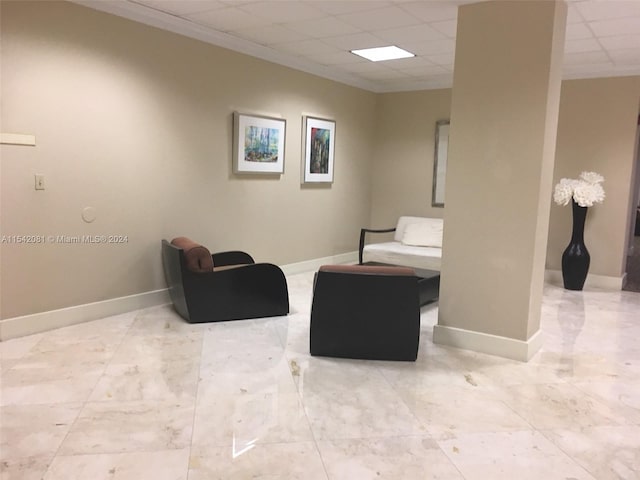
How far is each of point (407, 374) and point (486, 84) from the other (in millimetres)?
2189

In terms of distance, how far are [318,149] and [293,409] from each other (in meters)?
4.41

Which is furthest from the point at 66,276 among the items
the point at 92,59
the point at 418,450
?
the point at 418,450

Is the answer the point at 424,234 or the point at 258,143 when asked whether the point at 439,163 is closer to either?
the point at 424,234

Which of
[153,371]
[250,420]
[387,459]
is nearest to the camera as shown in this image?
[387,459]

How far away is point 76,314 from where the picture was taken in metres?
4.36

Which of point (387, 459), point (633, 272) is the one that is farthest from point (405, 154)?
point (387, 459)

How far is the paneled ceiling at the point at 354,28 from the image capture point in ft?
13.5

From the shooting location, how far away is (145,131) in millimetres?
4738

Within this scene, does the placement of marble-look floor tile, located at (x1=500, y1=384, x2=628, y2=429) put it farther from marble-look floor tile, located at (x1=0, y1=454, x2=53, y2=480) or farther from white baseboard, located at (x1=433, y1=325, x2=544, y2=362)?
marble-look floor tile, located at (x1=0, y1=454, x2=53, y2=480)

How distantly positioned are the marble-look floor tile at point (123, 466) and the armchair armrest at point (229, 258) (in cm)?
283

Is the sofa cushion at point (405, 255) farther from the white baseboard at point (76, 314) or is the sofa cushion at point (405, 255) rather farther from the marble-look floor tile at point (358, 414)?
the marble-look floor tile at point (358, 414)

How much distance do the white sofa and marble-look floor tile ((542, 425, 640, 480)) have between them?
2985 mm

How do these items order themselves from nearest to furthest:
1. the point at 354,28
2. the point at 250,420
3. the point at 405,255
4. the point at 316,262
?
the point at 250,420 < the point at 354,28 < the point at 405,255 < the point at 316,262

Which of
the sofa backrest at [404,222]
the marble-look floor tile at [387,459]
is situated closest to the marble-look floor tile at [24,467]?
the marble-look floor tile at [387,459]
